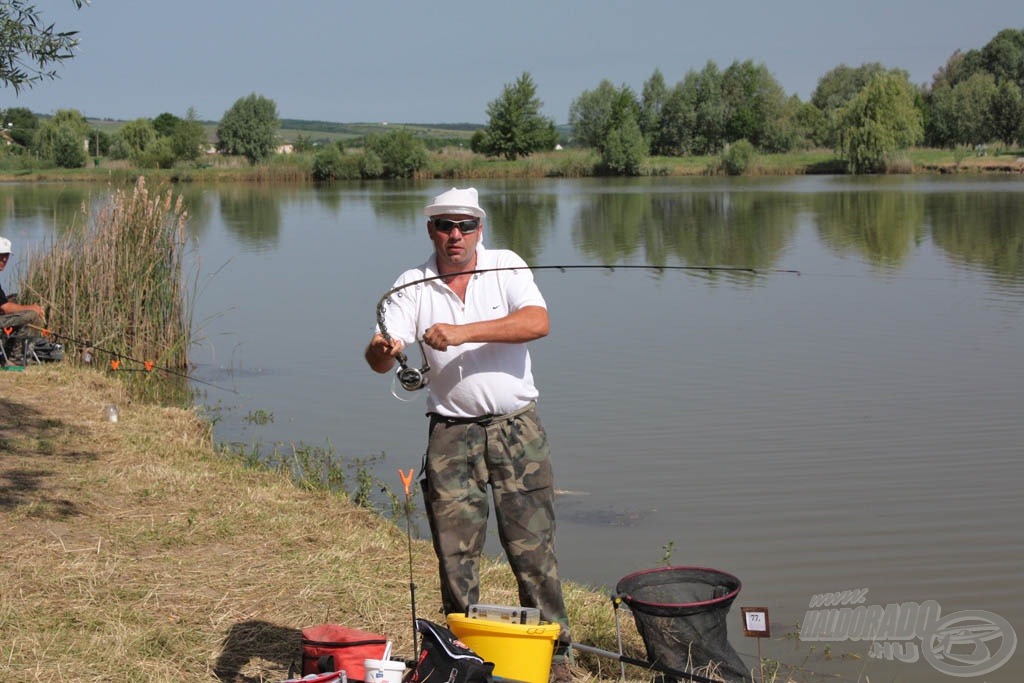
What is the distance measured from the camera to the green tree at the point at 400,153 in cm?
6594

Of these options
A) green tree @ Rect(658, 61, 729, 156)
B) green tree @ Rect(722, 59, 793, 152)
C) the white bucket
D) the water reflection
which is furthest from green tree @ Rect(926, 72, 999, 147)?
the white bucket

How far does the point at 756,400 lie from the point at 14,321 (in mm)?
6115

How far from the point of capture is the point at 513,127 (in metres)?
84.4

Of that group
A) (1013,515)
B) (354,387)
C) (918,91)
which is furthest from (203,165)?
(1013,515)

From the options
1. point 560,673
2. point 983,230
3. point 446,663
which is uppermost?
point 983,230

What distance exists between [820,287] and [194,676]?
1425 centimetres

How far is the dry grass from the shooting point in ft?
14.5

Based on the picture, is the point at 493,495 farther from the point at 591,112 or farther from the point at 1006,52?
the point at 1006,52

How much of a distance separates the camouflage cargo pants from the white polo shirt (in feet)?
0.22

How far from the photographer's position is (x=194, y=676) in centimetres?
425

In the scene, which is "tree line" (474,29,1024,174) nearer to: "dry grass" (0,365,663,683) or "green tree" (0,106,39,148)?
"green tree" (0,106,39,148)

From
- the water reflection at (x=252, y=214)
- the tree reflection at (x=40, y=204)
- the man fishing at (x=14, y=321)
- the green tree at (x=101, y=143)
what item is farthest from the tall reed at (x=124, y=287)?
the green tree at (x=101, y=143)

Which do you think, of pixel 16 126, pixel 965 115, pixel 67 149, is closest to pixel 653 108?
pixel 965 115

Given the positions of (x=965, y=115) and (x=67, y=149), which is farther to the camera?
(x=965, y=115)
